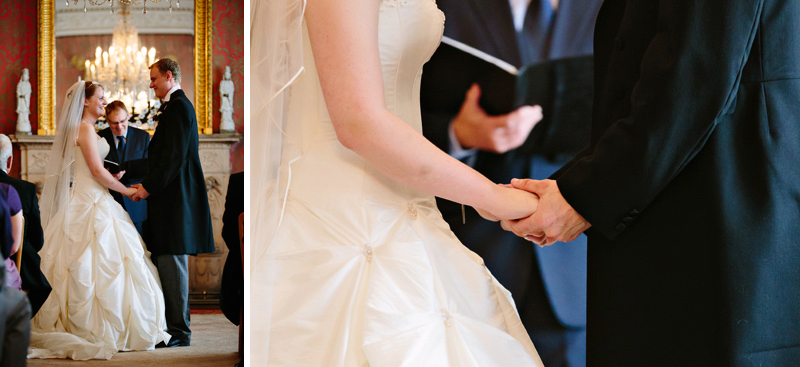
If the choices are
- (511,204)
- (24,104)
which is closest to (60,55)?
(24,104)

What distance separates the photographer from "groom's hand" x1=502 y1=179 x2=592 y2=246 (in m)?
1.19

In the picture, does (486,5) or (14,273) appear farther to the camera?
(486,5)

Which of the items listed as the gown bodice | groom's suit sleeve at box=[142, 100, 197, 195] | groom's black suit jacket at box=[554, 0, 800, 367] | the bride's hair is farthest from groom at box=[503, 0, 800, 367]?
the bride's hair

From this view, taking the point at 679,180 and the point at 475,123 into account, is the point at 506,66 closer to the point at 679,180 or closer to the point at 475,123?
the point at 475,123

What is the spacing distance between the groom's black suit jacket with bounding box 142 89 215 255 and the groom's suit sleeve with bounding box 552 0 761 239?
79cm

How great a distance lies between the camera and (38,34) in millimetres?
1148

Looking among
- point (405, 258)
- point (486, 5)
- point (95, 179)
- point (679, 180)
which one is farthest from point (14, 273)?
point (486, 5)

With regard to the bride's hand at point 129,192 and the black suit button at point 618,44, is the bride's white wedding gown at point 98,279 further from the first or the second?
the black suit button at point 618,44

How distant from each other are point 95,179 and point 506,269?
1.27m

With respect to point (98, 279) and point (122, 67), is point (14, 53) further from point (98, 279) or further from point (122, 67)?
point (98, 279)

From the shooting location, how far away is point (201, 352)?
126cm

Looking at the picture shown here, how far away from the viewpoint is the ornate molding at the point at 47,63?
3.63ft

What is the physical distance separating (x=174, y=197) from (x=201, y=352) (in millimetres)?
327

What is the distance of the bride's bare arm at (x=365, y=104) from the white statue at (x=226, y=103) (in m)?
0.28
